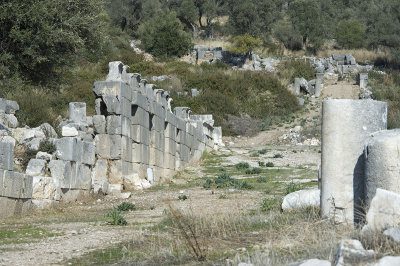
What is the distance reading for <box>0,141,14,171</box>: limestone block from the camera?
11.1m

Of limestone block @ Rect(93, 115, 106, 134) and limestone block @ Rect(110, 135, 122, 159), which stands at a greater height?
limestone block @ Rect(93, 115, 106, 134)

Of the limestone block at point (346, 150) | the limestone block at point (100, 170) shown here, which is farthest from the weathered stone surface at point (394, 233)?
the limestone block at point (100, 170)

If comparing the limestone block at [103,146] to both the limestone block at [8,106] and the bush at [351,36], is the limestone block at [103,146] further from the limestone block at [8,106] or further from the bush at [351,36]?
the bush at [351,36]

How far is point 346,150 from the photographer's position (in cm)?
798

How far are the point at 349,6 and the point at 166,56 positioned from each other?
132ft

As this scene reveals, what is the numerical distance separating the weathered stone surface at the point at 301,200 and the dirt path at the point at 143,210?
2.71 feet

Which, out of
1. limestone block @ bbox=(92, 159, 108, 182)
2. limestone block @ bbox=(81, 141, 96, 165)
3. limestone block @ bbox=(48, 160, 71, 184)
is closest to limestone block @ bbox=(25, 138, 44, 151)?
limestone block @ bbox=(48, 160, 71, 184)

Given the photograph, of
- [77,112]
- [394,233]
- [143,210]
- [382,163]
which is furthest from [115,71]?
[394,233]

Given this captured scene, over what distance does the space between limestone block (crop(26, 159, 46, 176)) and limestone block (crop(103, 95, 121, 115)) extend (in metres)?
3.41

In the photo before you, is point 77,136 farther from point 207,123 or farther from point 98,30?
point 207,123

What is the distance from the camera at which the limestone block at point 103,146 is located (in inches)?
637

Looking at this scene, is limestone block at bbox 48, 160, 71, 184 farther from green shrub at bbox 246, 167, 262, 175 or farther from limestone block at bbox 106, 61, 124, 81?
green shrub at bbox 246, 167, 262, 175

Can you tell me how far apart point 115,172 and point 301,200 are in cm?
737

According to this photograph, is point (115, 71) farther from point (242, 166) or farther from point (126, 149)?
point (242, 166)
